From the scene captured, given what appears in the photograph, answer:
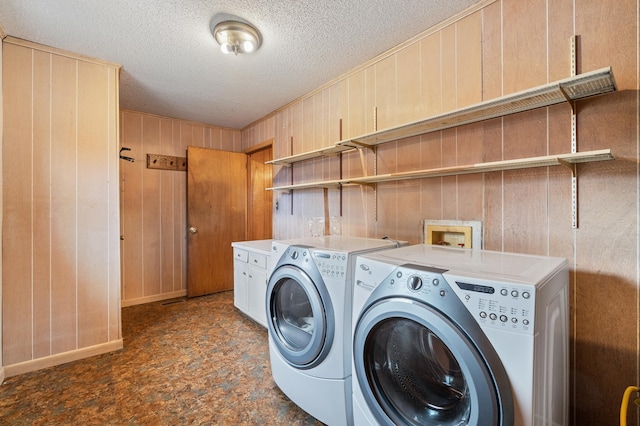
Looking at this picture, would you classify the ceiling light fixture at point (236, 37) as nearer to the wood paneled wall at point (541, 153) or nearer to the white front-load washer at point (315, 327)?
the wood paneled wall at point (541, 153)

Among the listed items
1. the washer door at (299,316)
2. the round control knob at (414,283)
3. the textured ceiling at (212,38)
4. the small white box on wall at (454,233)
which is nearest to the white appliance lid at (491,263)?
the round control knob at (414,283)

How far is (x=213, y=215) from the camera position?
3.92 m

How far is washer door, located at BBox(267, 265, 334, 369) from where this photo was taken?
4.96ft

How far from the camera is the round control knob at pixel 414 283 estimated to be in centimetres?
103

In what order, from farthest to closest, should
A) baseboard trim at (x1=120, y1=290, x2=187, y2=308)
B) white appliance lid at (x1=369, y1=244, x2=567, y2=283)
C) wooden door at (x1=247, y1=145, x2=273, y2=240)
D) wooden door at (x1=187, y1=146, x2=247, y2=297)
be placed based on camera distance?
wooden door at (x1=247, y1=145, x2=273, y2=240)
wooden door at (x1=187, y1=146, x2=247, y2=297)
baseboard trim at (x1=120, y1=290, x2=187, y2=308)
white appliance lid at (x1=369, y1=244, x2=567, y2=283)

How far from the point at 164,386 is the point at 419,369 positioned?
1.71m

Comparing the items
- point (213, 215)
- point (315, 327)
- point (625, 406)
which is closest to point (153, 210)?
point (213, 215)

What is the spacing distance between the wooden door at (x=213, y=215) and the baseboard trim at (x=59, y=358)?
1.34 m

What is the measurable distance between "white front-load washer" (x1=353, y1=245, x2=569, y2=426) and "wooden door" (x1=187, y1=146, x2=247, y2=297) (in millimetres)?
3073

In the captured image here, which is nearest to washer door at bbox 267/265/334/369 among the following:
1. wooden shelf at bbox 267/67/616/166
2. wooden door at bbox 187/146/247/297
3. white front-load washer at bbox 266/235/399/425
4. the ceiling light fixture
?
white front-load washer at bbox 266/235/399/425

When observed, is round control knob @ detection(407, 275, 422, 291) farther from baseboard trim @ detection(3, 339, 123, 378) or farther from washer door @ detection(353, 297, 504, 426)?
baseboard trim @ detection(3, 339, 123, 378)

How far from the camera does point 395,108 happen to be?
7.07ft

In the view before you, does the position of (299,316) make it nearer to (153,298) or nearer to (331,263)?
(331,263)

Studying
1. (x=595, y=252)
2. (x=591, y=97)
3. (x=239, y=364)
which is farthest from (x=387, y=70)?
(x=239, y=364)
